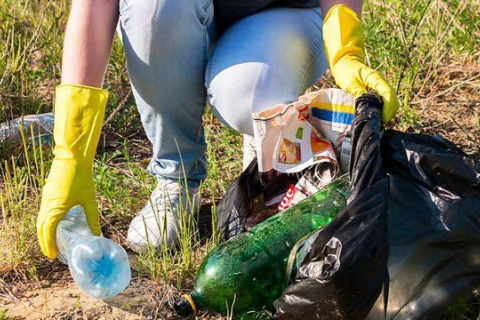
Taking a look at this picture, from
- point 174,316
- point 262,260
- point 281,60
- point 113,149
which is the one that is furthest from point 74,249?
point 113,149

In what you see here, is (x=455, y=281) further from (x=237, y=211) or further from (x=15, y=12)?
(x=15, y=12)

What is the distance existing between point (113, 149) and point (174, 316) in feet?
4.06

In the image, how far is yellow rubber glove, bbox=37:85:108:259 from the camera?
2031mm

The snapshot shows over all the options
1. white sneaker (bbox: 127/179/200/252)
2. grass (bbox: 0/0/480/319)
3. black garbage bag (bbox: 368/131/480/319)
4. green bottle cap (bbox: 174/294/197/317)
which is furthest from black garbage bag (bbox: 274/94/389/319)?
grass (bbox: 0/0/480/319)

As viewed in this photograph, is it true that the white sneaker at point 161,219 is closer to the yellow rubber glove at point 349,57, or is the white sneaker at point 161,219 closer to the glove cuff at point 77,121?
the glove cuff at point 77,121

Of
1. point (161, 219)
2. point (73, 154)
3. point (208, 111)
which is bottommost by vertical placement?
point (208, 111)

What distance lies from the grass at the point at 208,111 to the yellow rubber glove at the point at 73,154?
1.39 feet

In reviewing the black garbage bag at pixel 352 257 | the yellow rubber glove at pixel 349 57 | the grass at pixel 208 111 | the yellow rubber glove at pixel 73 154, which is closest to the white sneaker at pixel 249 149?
the grass at pixel 208 111

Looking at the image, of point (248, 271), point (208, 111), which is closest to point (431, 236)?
point (248, 271)

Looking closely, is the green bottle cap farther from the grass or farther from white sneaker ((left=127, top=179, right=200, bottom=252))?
the grass

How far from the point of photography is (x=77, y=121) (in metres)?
2.08

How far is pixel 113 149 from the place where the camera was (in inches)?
126

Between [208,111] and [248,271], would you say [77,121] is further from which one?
[208,111]

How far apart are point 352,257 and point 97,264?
638 mm
